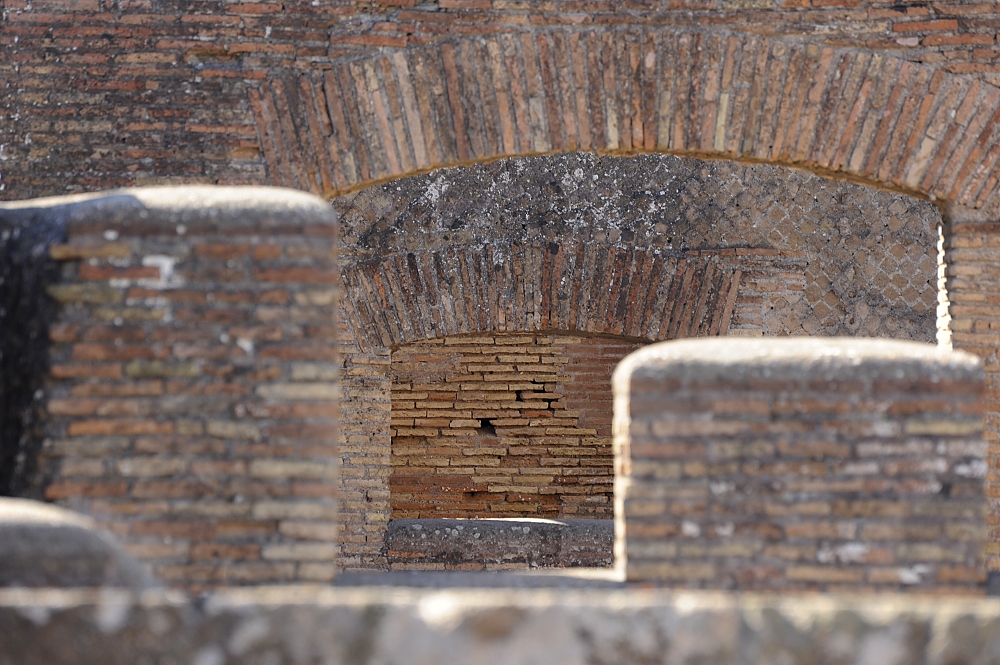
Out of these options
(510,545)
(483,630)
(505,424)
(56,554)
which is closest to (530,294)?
(505,424)

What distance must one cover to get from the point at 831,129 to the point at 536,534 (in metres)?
3.84

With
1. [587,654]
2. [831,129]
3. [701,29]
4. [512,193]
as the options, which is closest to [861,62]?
[831,129]

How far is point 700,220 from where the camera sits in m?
7.27

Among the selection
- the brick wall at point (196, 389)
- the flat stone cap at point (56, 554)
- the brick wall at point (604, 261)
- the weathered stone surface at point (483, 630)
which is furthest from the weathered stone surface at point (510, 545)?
the weathered stone surface at point (483, 630)

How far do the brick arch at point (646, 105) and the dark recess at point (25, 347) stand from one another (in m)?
1.66

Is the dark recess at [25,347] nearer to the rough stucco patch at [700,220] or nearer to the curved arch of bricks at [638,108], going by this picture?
the curved arch of bricks at [638,108]

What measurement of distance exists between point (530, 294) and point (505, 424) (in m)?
1.77

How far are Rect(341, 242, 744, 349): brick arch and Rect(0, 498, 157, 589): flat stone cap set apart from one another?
473cm

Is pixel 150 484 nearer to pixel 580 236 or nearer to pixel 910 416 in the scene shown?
pixel 910 416

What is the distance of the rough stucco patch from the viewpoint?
714 centimetres

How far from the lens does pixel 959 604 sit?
1.57 m

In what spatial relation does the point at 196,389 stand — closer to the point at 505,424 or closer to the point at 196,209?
the point at 196,209

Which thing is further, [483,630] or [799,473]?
[799,473]

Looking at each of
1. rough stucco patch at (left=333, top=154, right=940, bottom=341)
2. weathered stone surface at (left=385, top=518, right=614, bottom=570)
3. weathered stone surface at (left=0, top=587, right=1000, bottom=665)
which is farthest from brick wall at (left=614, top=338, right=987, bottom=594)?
weathered stone surface at (left=385, top=518, right=614, bottom=570)
